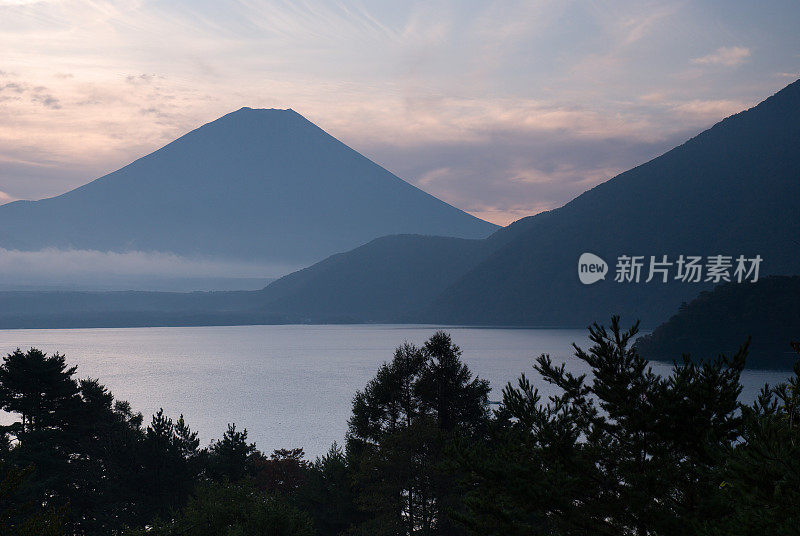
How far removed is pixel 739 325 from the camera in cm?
15638

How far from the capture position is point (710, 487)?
33.9 ft

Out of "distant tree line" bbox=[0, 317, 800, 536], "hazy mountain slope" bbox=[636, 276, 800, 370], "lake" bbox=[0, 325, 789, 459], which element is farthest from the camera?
"hazy mountain slope" bbox=[636, 276, 800, 370]

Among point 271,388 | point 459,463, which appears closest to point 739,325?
point 271,388

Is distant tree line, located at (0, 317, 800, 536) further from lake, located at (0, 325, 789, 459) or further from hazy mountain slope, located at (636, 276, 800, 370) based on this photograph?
hazy mountain slope, located at (636, 276, 800, 370)

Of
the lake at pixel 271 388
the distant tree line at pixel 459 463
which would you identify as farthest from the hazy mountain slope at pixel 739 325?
the distant tree line at pixel 459 463

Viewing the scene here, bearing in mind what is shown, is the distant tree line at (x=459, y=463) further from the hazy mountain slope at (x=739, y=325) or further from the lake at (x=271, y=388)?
the hazy mountain slope at (x=739, y=325)

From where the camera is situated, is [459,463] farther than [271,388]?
No

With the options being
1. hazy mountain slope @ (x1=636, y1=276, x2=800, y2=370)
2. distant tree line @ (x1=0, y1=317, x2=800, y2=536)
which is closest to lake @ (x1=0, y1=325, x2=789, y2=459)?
hazy mountain slope @ (x1=636, y1=276, x2=800, y2=370)

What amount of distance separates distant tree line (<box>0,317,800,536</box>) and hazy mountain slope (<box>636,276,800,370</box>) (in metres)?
131

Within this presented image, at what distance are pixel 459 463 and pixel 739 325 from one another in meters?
166

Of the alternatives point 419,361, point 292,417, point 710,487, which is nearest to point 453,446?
point 710,487

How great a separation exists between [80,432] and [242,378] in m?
127

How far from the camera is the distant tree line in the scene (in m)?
9.80

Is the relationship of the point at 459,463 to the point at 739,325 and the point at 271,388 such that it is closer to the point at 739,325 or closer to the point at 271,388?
the point at 271,388
